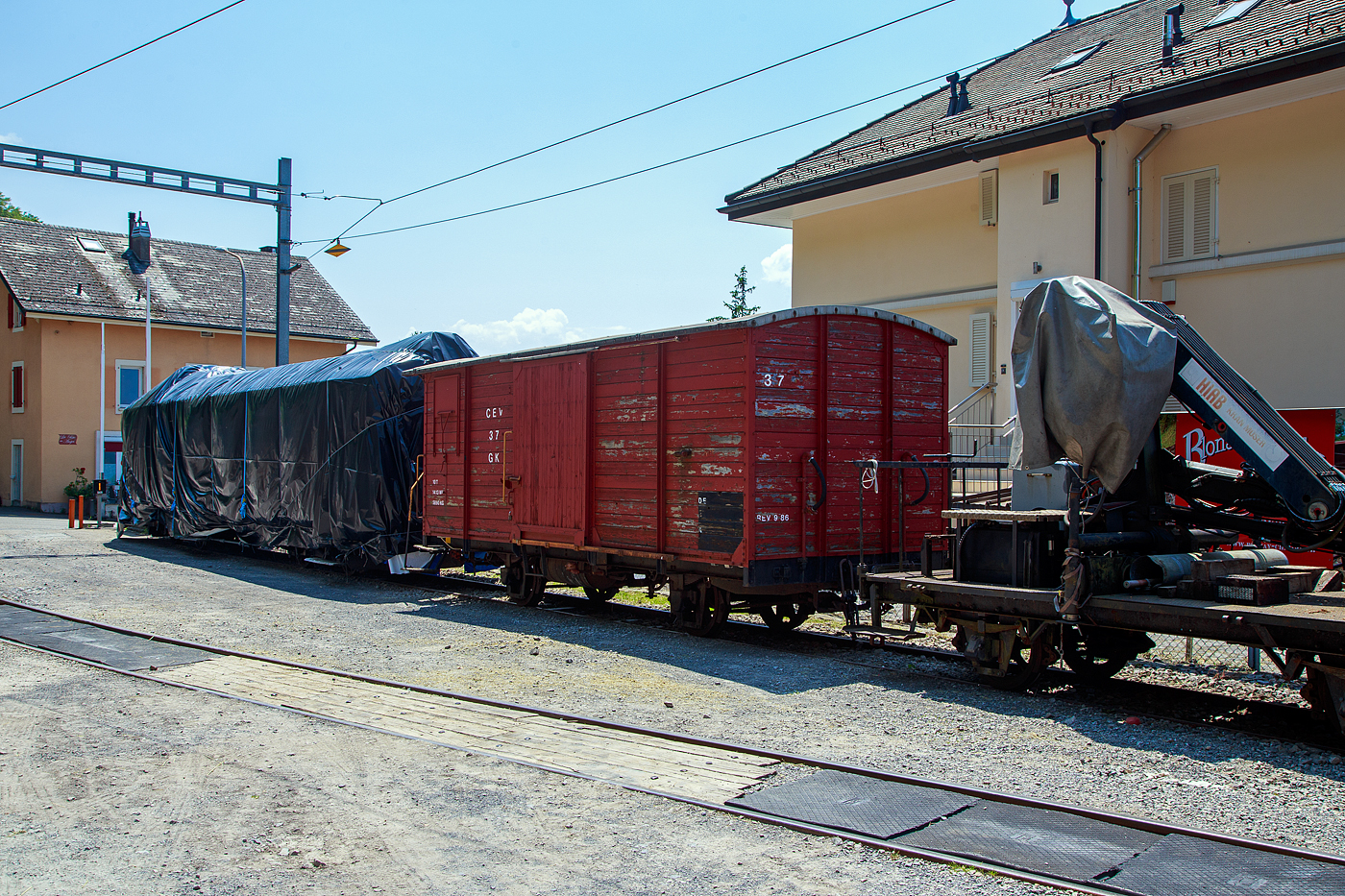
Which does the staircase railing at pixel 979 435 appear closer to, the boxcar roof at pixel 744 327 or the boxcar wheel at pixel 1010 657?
the boxcar roof at pixel 744 327

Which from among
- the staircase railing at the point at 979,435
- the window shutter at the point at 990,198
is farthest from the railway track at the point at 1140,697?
the window shutter at the point at 990,198

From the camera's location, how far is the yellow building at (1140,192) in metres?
13.7

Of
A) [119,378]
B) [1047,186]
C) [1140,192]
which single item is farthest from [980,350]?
[119,378]

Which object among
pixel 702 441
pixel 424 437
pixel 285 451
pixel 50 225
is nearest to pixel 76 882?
pixel 702 441

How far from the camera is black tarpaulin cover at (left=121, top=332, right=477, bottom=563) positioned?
16562 millimetres

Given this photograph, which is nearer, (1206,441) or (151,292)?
(1206,441)

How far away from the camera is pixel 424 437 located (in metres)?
15.4

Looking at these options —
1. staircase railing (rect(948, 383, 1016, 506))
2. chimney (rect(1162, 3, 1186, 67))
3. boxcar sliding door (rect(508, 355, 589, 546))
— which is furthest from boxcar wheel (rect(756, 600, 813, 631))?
chimney (rect(1162, 3, 1186, 67))

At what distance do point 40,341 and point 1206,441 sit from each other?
36.3 m

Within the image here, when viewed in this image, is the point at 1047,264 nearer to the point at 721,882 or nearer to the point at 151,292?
the point at 721,882

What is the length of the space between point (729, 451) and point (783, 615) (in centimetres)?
215

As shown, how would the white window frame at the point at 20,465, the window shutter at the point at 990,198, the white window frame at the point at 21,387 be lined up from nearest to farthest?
the window shutter at the point at 990,198, the white window frame at the point at 21,387, the white window frame at the point at 20,465

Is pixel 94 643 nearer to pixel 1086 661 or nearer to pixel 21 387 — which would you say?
pixel 1086 661

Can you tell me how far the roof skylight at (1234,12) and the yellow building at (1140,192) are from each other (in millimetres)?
34
